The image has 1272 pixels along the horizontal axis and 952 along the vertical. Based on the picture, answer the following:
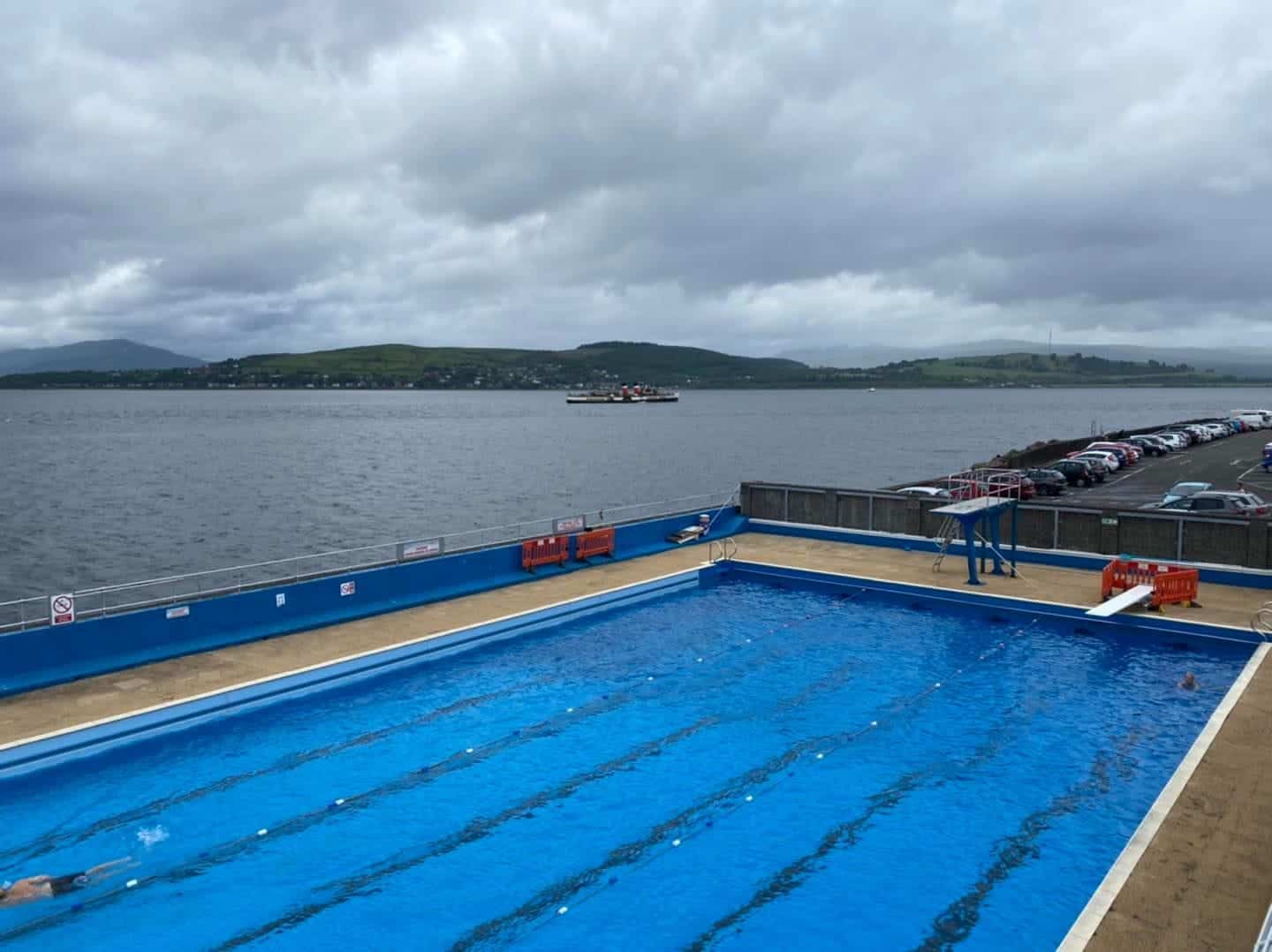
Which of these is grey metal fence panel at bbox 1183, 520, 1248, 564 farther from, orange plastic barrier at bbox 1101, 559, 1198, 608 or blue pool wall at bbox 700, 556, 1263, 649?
blue pool wall at bbox 700, 556, 1263, 649

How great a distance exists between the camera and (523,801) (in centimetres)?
1265

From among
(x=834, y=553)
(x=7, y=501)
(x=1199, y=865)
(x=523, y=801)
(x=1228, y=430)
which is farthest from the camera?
(x=1228, y=430)

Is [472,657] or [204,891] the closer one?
[204,891]

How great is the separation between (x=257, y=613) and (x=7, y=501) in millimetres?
55730

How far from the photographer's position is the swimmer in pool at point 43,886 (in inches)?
389

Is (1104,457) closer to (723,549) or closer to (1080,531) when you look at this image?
(1080,531)

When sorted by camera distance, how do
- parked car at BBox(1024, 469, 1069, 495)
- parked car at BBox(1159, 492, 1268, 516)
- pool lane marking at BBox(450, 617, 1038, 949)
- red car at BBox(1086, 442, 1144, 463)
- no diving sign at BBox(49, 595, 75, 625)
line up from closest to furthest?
pool lane marking at BBox(450, 617, 1038, 949) < no diving sign at BBox(49, 595, 75, 625) < parked car at BBox(1159, 492, 1268, 516) < parked car at BBox(1024, 469, 1069, 495) < red car at BBox(1086, 442, 1144, 463)

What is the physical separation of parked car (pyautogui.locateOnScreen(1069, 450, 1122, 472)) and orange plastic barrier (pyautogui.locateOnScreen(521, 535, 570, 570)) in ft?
118

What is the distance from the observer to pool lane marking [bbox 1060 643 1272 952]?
858 cm

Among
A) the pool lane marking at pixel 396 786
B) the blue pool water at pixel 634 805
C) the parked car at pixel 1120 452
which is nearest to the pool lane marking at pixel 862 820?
the blue pool water at pixel 634 805

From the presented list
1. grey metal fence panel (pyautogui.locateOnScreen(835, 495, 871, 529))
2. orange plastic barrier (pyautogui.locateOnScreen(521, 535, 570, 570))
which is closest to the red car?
grey metal fence panel (pyautogui.locateOnScreen(835, 495, 871, 529))

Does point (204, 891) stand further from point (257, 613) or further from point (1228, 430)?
point (1228, 430)

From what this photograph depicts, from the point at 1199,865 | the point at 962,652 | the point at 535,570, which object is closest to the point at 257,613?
the point at 535,570

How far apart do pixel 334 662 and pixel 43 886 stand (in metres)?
6.98
